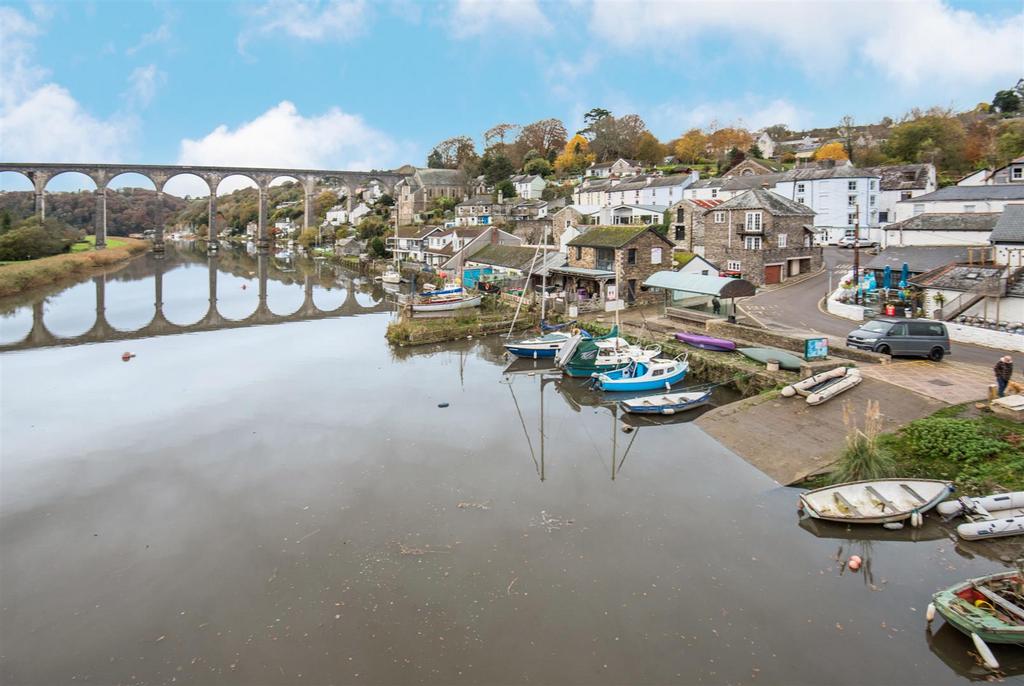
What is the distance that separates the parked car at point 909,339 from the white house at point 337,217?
289ft

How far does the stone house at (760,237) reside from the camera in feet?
110

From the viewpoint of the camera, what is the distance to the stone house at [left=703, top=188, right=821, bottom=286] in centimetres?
3350

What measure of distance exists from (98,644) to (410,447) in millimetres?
8000

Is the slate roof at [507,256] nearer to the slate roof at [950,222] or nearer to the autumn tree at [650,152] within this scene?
the slate roof at [950,222]

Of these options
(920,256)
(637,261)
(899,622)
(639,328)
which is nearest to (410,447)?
(899,622)

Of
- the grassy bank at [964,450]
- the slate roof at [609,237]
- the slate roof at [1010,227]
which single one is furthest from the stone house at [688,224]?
the grassy bank at [964,450]

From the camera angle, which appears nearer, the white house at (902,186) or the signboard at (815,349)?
the signboard at (815,349)

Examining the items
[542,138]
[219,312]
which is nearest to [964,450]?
[219,312]

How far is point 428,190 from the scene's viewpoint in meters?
86.1

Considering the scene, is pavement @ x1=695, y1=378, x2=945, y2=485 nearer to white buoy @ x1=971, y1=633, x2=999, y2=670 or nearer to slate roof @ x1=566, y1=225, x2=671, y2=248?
white buoy @ x1=971, y1=633, x2=999, y2=670

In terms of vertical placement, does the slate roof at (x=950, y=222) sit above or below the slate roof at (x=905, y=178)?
below

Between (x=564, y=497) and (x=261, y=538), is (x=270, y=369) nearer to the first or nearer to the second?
(x=261, y=538)

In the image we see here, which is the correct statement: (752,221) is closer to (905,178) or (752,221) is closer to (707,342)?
(707,342)

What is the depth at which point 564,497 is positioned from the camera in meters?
13.4
